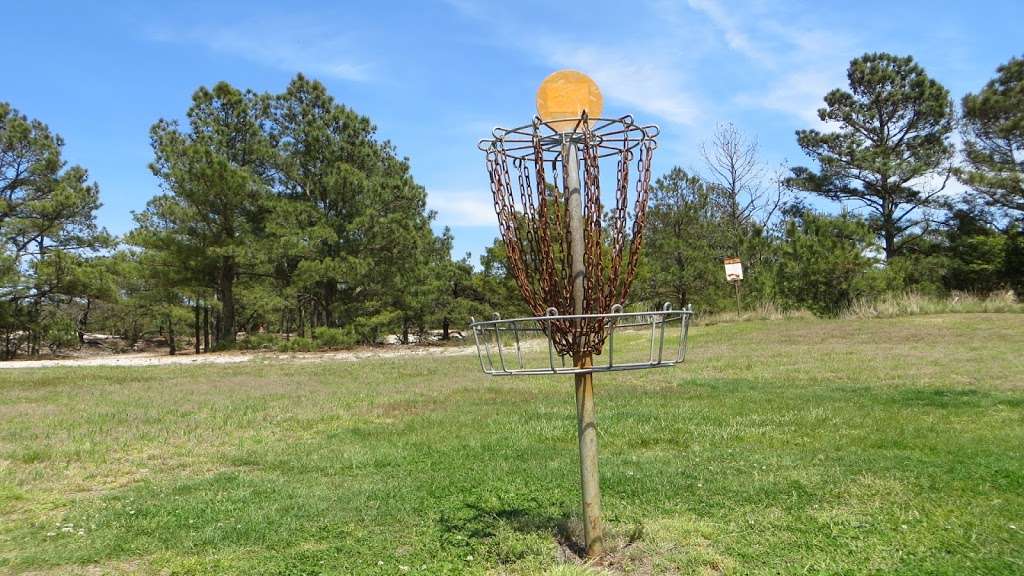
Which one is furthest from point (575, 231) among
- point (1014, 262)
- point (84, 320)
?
point (84, 320)

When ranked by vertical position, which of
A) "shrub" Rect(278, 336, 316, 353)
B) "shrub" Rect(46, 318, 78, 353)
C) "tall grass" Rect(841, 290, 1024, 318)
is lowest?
"shrub" Rect(278, 336, 316, 353)

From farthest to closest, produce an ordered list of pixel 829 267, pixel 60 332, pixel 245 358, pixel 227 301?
1. pixel 60 332
2. pixel 227 301
3. pixel 829 267
4. pixel 245 358

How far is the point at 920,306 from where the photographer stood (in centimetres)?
1972

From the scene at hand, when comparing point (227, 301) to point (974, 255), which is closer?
point (227, 301)

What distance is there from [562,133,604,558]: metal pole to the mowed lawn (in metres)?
0.22

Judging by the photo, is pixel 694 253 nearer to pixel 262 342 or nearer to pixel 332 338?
pixel 332 338

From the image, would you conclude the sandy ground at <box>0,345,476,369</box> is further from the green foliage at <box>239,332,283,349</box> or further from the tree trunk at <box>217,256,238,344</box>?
the tree trunk at <box>217,256,238,344</box>

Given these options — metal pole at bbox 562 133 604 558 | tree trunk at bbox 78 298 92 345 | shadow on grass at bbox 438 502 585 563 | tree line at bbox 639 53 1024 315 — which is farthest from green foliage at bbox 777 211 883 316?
tree trunk at bbox 78 298 92 345

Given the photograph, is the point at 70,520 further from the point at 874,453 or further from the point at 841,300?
the point at 841,300

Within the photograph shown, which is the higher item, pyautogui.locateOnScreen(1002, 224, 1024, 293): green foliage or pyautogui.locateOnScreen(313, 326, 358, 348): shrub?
pyautogui.locateOnScreen(1002, 224, 1024, 293): green foliage

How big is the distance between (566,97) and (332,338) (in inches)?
865

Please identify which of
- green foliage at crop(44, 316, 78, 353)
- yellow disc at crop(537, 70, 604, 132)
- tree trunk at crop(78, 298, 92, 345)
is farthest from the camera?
tree trunk at crop(78, 298, 92, 345)

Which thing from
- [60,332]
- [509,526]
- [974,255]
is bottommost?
[509,526]

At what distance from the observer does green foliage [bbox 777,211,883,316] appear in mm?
21047
